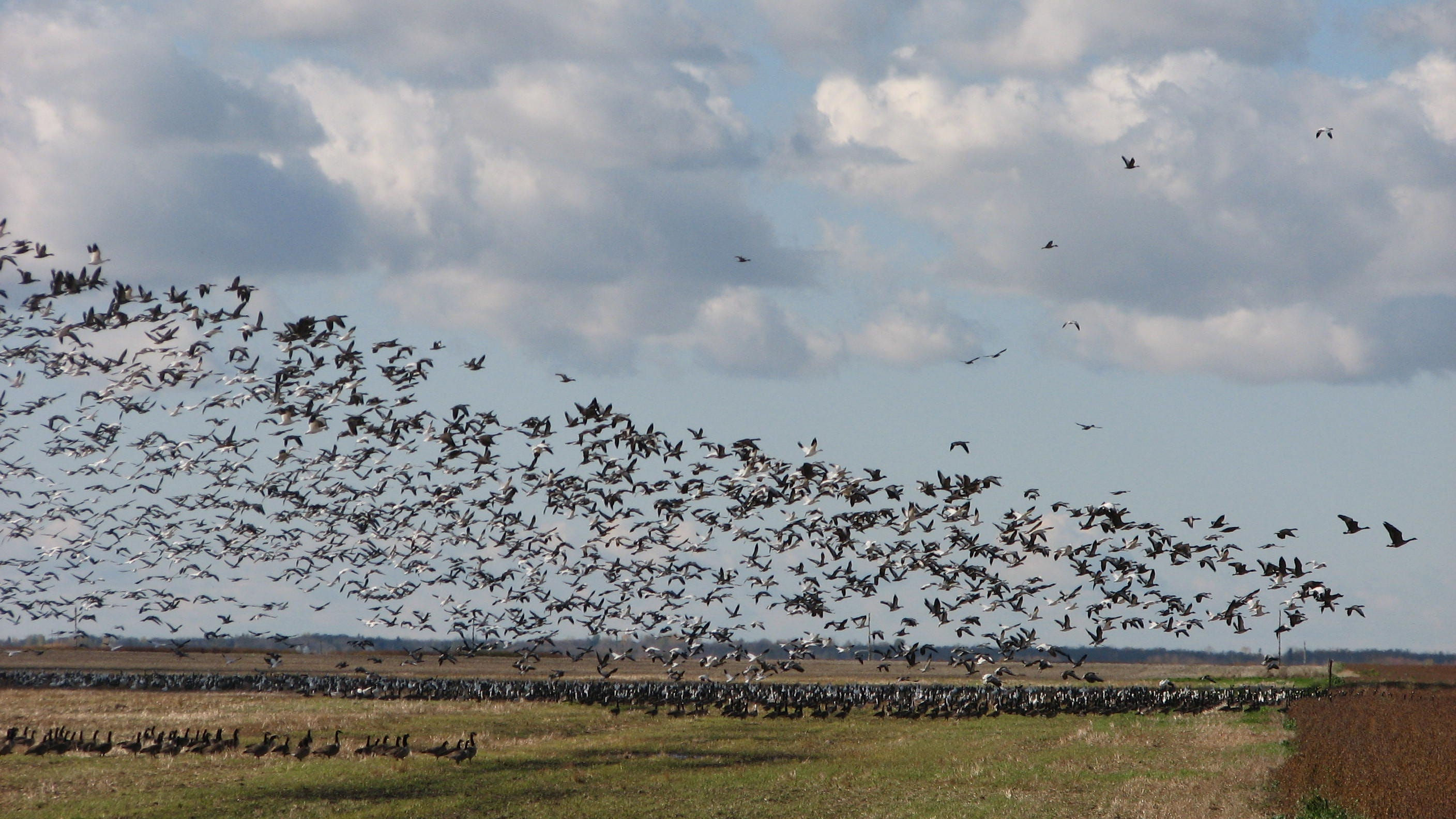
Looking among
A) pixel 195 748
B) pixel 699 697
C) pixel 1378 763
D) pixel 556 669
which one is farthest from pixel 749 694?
pixel 556 669

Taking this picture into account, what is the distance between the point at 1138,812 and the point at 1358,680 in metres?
69.1

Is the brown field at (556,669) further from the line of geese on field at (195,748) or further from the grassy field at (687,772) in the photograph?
the line of geese on field at (195,748)

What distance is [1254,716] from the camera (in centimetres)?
5850

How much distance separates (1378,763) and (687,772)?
65.6ft

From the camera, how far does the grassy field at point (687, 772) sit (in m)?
30.2

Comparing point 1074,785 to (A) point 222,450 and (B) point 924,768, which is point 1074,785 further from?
(A) point 222,450

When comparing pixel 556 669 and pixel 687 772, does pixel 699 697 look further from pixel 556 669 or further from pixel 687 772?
pixel 556 669

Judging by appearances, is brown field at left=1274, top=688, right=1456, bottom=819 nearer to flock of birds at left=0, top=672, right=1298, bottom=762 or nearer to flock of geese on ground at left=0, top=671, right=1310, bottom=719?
A: flock of birds at left=0, top=672, right=1298, bottom=762

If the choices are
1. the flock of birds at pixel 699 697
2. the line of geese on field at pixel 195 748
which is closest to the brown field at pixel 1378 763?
the flock of birds at pixel 699 697

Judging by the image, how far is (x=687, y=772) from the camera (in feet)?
130

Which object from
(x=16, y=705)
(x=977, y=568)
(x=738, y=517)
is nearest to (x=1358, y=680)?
Result: (x=977, y=568)

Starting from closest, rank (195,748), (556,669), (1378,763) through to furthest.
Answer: (1378,763), (195,748), (556,669)

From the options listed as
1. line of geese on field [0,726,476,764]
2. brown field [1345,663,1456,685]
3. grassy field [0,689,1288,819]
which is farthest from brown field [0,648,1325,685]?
line of geese on field [0,726,476,764]

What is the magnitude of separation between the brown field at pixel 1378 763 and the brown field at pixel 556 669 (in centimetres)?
5845
